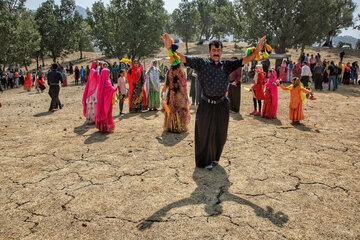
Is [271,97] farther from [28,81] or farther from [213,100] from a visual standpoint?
[28,81]

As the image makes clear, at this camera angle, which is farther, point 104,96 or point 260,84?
point 260,84

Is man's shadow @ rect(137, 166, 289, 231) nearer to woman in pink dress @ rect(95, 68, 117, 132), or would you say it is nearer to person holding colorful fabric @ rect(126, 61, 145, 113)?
woman in pink dress @ rect(95, 68, 117, 132)

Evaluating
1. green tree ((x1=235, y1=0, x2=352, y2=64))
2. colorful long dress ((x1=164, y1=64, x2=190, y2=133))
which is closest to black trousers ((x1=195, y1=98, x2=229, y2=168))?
colorful long dress ((x1=164, y1=64, x2=190, y2=133))

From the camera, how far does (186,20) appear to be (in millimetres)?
43562

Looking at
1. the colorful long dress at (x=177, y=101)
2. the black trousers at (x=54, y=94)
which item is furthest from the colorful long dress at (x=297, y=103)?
the black trousers at (x=54, y=94)

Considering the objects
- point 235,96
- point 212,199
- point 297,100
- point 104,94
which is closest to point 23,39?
point 104,94

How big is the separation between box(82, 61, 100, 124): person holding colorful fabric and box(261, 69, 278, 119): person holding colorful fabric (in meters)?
4.84

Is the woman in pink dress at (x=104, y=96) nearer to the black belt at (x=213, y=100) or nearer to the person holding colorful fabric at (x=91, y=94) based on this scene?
the person holding colorful fabric at (x=91, y=94)

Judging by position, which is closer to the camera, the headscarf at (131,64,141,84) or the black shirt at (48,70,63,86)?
the headscarf at (131,64,141,84)

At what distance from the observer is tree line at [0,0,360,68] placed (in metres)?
21.9

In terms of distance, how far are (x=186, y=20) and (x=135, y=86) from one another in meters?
37.8

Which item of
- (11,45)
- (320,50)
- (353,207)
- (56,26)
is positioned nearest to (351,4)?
(320,50)

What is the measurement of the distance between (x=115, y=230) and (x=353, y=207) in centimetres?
283

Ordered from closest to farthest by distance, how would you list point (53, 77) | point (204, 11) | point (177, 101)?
point (177, 101) → point (53, 77) → point (204, 11)
